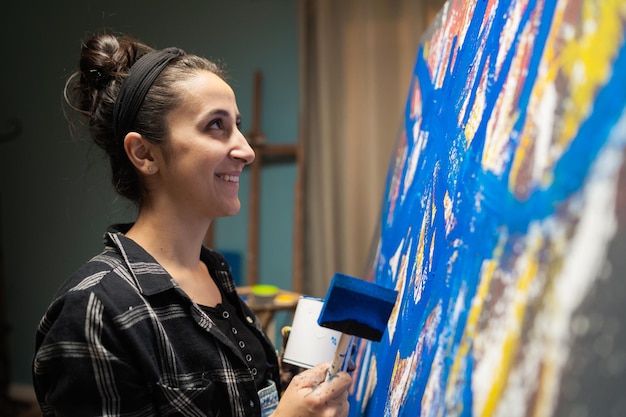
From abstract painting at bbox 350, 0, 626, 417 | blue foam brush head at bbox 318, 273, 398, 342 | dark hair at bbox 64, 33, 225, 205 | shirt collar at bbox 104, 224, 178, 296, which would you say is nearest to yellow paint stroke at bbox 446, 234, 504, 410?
abstract painting at bbox 350, 0, 626, 417

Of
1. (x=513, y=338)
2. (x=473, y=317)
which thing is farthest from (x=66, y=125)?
(x=513, y=338)

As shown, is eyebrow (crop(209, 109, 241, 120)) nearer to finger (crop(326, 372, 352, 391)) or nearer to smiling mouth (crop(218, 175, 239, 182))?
smiling mouth (crop(218, 175, 239, 182))

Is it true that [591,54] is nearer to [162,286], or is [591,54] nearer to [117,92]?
[162,286]

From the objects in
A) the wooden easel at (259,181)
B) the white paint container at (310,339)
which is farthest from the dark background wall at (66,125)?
the white paint container at (310,339)

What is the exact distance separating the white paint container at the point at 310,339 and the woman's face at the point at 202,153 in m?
0.24

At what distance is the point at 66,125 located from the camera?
134 inches

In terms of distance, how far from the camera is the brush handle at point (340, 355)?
3.01 ft

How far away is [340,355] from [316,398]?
0.25 ft

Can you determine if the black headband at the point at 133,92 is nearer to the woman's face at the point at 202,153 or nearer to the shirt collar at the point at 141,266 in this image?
the woman's face at the point at 202,153

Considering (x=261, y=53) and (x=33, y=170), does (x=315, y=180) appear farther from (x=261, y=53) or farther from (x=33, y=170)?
(x=33, y=170)

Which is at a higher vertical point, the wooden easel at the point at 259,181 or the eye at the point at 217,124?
the eye at the point at 217,124

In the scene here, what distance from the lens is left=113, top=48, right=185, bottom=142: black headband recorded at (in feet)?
3.69

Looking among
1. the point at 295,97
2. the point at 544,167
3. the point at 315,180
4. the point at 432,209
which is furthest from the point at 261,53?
the point at 544,167

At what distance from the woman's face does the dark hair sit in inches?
1.0
